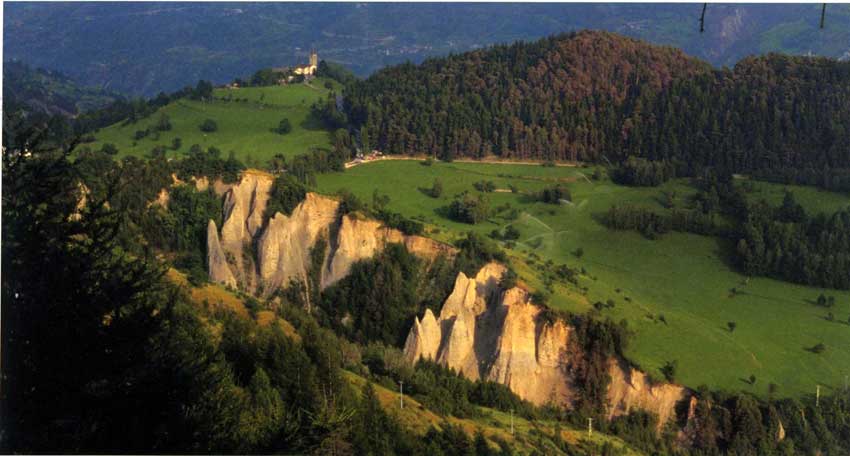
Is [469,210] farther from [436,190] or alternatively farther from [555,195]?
[555,195]

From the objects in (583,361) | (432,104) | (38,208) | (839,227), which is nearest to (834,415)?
(583,361)

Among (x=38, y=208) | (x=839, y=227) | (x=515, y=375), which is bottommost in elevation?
(x=515, y=375)

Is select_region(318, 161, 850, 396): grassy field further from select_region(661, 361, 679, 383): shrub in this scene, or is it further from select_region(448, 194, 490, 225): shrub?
select_region(448, 194, 490, 225): shrub

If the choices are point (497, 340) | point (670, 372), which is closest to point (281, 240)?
point (497, 340)

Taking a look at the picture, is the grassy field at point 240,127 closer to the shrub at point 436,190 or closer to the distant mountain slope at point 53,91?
the shrub at point 436,190

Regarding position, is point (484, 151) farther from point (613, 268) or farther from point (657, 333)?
point (657, 333)

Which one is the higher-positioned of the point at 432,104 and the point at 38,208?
the point at 38,208

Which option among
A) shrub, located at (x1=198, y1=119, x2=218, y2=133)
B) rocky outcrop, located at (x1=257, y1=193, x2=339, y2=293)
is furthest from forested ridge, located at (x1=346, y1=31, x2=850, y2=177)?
rocky outcrop, located at (x1=257, y1=193, x2=339, y2=293)
